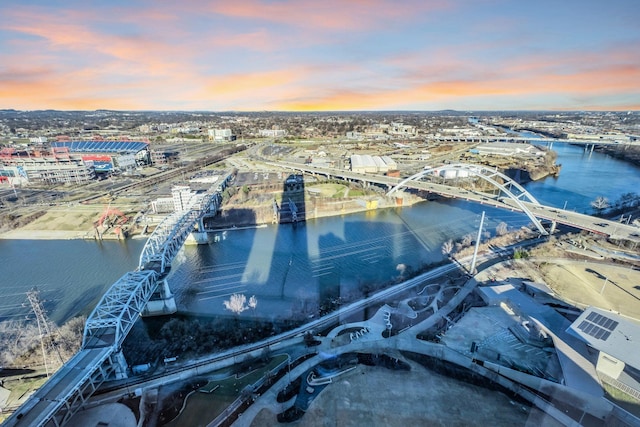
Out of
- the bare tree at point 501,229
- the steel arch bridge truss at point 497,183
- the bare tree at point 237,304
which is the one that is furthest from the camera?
the steel arch bridge truss at point 497,183

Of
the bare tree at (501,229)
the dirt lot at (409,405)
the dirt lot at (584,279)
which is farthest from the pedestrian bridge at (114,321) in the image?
the dirt lot at (409,405)

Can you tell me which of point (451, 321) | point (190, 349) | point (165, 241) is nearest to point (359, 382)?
point (451, 321)

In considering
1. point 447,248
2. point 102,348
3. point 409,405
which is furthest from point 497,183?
point 102,348

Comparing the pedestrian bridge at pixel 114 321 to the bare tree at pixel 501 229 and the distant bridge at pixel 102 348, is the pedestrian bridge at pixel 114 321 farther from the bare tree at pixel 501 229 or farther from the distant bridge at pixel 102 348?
the bare tree at pixel 501 229

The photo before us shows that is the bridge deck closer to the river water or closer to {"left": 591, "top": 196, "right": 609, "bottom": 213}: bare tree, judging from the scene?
the river water

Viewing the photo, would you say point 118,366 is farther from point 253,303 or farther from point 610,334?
point 610,334

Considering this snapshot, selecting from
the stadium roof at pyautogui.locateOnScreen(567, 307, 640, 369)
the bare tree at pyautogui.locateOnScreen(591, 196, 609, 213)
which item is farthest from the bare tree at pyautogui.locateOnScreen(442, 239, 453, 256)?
the bare tree at pyautogui.locateOnScreen(591, 196, 609, 213)
